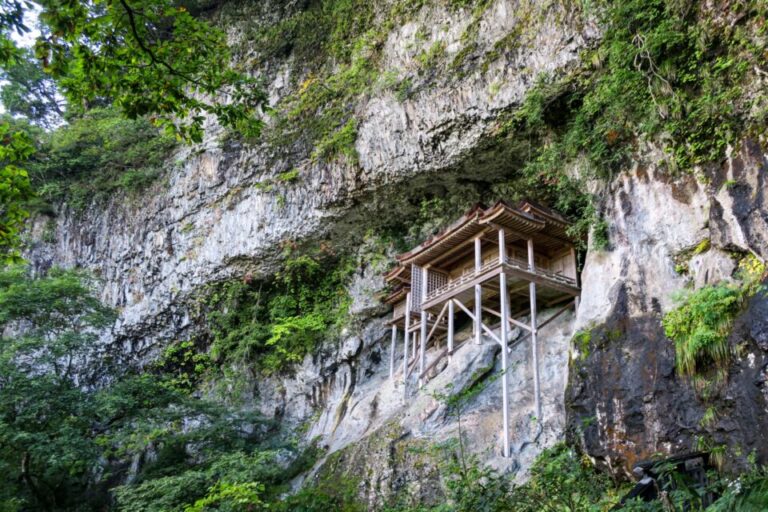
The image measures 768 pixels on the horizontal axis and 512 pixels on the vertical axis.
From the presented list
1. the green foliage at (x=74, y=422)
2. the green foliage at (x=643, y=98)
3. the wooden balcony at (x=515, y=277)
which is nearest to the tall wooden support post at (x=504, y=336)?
the wooden balcony at (x=515, y=277)

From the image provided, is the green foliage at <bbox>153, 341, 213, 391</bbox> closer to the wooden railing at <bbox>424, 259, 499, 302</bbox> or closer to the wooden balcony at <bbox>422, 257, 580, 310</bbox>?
the wooden railing at <bbox>424, 259, 499, 302</bbox>

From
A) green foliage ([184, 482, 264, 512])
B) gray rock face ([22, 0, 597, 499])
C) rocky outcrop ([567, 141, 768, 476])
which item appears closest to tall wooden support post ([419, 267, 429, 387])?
gray rock face ([22, 0, 597, 499])

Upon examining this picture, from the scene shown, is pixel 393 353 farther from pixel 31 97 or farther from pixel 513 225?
pixel 31 97

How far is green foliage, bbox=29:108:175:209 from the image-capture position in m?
25.1

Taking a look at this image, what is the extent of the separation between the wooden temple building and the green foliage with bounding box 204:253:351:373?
305 centimetres

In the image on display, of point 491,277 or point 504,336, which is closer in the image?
point 504,336

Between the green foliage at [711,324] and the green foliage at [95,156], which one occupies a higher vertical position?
the green foliage at [95,156]

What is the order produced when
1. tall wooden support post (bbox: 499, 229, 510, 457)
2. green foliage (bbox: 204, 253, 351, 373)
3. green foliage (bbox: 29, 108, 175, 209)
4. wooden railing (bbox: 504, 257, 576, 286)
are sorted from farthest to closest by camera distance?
1. green foliage (bbox: 29, 108, 175, 209)
2. green foliage (bbox: 204, 253, 351, 373)
3. wooden railing (bbox: 504, 257, 576, 286)
4. tall wooden support post (bbox: 499, 229, 510, 457)

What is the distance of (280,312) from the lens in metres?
21.0

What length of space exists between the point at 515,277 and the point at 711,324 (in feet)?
19.2

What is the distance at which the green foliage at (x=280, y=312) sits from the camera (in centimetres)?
2034

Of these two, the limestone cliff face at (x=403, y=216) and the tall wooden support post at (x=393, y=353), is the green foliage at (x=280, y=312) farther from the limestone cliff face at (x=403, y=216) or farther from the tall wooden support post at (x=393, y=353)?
the tall wooden support post at (x=393, y=353)

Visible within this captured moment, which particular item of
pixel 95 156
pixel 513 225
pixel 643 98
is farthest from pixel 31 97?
pixel 643 98

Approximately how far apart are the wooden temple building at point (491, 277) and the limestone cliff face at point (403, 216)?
0.86 m
